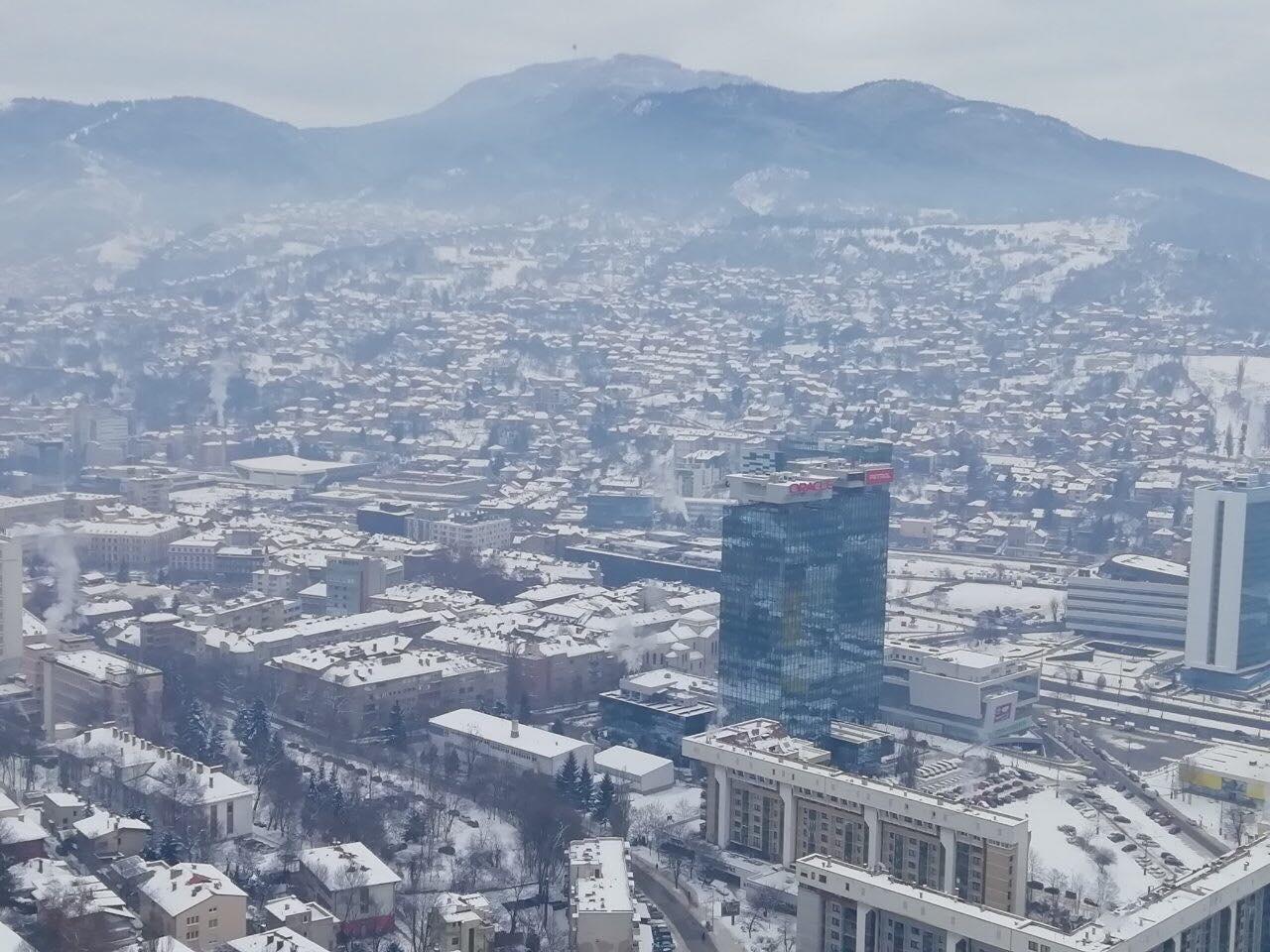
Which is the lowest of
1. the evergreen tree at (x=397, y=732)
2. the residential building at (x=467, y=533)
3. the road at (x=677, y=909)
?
the road at (x=677, y=909)

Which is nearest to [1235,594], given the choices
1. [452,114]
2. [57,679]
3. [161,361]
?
[57,679]

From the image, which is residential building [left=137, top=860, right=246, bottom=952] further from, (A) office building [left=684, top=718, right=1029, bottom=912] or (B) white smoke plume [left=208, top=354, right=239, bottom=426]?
(B) white smoke plume [left=208, top=354, right=239, bottom=426]

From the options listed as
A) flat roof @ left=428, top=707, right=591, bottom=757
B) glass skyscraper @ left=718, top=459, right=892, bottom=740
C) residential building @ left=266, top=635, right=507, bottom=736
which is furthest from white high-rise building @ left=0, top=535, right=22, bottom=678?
glass skyscraper @ left=718, top=459, right=892, bottom=740

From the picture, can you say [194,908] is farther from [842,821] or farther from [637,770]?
[637,770]

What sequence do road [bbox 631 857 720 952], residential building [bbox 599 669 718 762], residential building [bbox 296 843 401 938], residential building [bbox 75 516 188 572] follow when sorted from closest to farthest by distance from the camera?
residential building [bbox 296 843 401 938] < road [bbox 631 857 720 952] < residential building [bbox 599 669 718 762] < residential building [bbox 75 516 188 572]

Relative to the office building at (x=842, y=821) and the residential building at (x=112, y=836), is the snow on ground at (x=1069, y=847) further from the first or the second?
the residential building at (x=112, y=836)

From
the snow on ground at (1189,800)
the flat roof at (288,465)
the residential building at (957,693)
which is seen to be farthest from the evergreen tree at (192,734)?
the flat roof at (288,465)

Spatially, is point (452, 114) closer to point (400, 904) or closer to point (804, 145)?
point (804, 145)

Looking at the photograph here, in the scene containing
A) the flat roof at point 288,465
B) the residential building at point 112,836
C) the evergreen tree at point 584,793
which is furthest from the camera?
the flat roof at point 288,465
